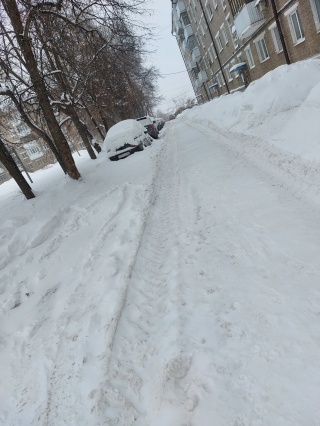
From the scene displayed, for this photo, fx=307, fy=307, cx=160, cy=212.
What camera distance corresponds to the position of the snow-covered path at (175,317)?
2.26 metres

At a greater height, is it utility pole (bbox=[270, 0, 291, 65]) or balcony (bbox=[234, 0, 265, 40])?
balcony (bbox=[234, 0, 265, 40])

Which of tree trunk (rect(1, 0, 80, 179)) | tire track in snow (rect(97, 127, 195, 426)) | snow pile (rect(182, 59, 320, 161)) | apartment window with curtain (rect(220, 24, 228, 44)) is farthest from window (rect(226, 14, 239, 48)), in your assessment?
tire track in snow (rect(97, 127, 195, 426))

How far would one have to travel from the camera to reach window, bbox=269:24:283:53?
1684 cm

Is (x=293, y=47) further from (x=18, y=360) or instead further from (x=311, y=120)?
(x=18, y=360)

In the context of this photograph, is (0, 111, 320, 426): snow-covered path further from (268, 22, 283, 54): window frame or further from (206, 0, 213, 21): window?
(206, 0, 213, 21): window

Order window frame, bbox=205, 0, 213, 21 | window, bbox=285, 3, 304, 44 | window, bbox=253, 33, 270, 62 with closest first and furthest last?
window, bbox=285, 3, 304, 44 < window, bbox=253, 33, 270, 62 < window frame, bbox=205, 0, 213, 21

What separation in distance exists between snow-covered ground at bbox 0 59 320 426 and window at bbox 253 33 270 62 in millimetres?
14730

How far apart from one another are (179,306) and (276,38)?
736 inches

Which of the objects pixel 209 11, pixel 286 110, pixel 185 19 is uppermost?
pixel 185 19

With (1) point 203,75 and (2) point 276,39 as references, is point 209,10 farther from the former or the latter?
(2) point 276,39

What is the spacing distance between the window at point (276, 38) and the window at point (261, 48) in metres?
1.75

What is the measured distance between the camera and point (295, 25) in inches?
585

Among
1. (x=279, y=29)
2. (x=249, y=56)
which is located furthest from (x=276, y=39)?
(x=249, y=56)

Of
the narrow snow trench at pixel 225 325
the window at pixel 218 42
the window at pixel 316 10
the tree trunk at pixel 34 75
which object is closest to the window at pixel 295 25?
the window at pixel 316 10
